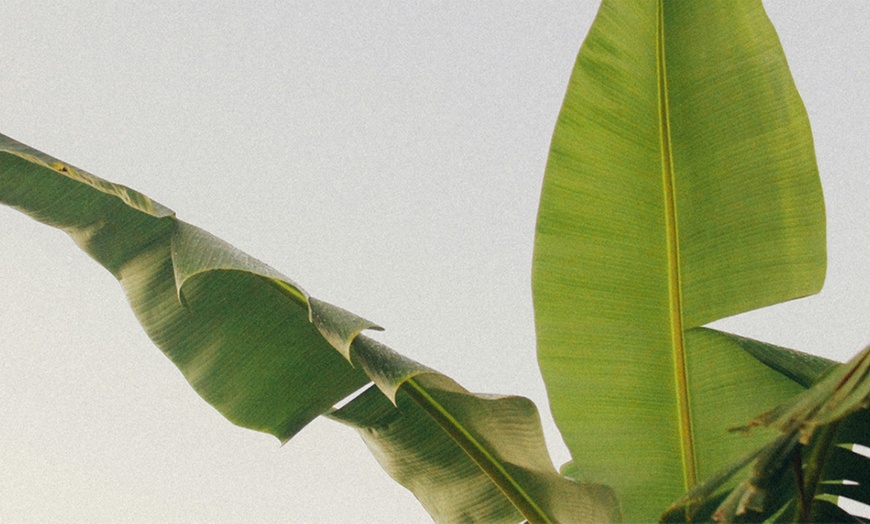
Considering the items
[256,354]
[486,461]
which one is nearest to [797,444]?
[486,461]

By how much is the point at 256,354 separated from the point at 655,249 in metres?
0.74

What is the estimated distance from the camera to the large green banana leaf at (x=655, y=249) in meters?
1.26

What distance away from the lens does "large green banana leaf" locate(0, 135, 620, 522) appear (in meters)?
1.37

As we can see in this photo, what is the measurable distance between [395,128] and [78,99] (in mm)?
1906

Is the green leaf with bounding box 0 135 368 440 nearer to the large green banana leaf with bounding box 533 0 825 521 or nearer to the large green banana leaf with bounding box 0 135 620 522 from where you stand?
the large green banana leaf with bounding box 0 135 620 522

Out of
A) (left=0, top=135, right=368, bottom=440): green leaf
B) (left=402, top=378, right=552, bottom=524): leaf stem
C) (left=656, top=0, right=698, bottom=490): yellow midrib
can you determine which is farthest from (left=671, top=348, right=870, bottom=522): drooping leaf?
(left=0, top=135, right=368, bottom=440): green leaf

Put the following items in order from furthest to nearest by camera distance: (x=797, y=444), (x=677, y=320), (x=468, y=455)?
(x=468, y=455) < (x=677, y=320) < (x=797, y=444)

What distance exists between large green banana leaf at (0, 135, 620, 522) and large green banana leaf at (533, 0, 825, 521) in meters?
0.20

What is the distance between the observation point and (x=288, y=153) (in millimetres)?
4762

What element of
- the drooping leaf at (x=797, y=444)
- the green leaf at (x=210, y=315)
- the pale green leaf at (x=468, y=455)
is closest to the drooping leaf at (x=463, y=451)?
the pale green leaf at (x=468, y=455)

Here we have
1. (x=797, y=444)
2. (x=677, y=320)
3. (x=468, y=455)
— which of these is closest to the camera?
(x=797, y=444)

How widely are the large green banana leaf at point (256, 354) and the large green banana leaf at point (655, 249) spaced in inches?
7.9

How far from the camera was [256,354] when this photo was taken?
4.72 feet

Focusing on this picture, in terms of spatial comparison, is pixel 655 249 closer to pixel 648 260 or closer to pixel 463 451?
pixel 648 260
